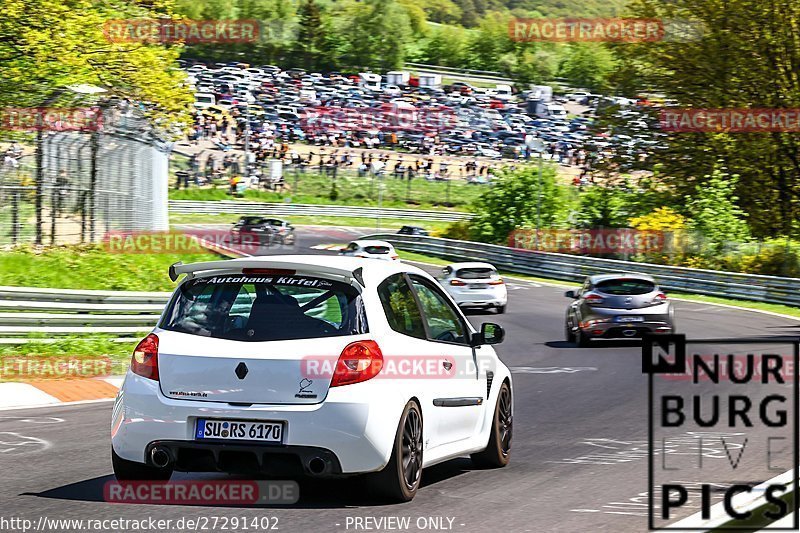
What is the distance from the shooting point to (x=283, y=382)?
741 centimetres

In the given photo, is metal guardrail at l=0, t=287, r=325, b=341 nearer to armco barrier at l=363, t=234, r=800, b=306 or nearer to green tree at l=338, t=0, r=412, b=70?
armco barrier at l=363, t=234, r=800, b=306

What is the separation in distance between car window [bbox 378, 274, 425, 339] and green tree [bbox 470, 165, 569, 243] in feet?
176

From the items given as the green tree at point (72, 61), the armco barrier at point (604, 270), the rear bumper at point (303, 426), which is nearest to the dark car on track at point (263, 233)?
the armco barrier at point (604, 270)

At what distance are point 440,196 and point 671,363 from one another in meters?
74.5

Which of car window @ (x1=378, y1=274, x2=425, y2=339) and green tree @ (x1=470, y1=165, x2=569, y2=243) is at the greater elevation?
green tree @ (x1=470, y1=165, x2=569, y2=243)

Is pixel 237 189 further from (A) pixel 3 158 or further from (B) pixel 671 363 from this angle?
(B) pixel 671 363

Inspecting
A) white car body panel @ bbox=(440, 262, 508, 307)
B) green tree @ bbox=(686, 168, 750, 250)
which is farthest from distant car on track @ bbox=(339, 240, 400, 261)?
green tree @ bbox=(686, 168, 750, 250)

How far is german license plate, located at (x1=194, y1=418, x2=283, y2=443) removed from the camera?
7363mm

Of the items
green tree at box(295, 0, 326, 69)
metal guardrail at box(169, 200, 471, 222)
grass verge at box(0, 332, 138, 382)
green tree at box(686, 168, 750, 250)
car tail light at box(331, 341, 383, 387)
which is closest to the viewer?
car tail light at box(331, 341, 383, 387)

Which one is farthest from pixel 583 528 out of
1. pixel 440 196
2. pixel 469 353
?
pixel 440 196

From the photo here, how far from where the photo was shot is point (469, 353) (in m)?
9.09

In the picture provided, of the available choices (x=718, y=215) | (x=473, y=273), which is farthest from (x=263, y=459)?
(x=718, y=215)

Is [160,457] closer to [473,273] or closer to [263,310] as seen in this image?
[263,310]

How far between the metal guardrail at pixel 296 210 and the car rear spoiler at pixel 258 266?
70.9 metres
